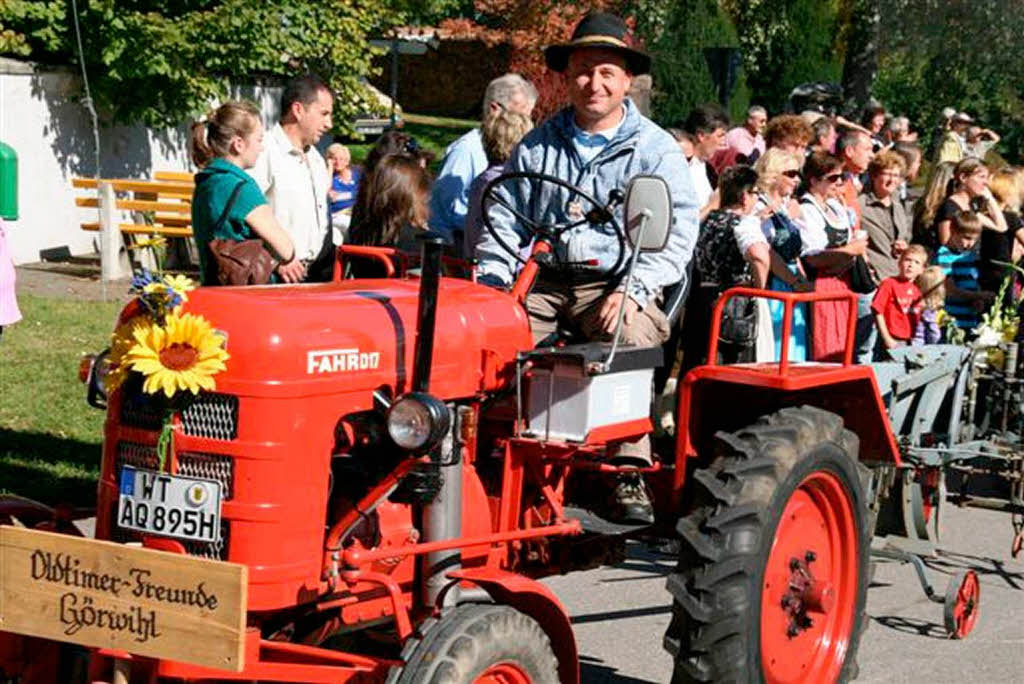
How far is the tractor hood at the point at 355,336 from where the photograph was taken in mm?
4359

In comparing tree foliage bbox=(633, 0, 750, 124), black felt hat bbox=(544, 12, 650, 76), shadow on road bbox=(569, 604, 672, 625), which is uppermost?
tree foliage bbox=(633, 0, 750, 124)

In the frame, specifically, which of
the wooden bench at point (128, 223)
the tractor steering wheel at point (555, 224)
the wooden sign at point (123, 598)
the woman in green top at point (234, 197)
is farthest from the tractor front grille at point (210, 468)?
the wooden bench at point (128, 223)

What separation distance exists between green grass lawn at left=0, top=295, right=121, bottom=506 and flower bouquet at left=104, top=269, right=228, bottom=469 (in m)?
3.29

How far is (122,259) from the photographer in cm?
1661

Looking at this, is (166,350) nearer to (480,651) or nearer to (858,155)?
(480,651)

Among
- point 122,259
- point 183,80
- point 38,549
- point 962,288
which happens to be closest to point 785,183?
point 962,288

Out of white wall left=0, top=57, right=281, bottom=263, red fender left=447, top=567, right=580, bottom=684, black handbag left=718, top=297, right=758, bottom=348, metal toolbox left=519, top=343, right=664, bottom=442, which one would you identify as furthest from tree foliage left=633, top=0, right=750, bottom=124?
red fender left=447, top=567, right=580, bottom=684

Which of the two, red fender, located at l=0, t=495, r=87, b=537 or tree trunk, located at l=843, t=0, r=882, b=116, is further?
tree trunk, located at l=843, t=0, r=882, b=116

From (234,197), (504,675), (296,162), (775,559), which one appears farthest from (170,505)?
(296,162)

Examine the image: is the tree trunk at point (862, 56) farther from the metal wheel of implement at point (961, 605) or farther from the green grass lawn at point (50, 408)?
the metal wheel of implement at point (961, 605)

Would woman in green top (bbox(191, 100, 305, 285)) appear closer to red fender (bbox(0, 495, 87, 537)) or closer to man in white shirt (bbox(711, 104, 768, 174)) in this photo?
red fender (bbox(0, 495, 87, 537))

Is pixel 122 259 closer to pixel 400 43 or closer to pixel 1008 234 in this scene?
pixel 400 43

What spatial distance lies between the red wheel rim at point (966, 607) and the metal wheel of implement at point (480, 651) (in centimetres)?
262

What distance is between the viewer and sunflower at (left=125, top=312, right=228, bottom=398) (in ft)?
14.0
